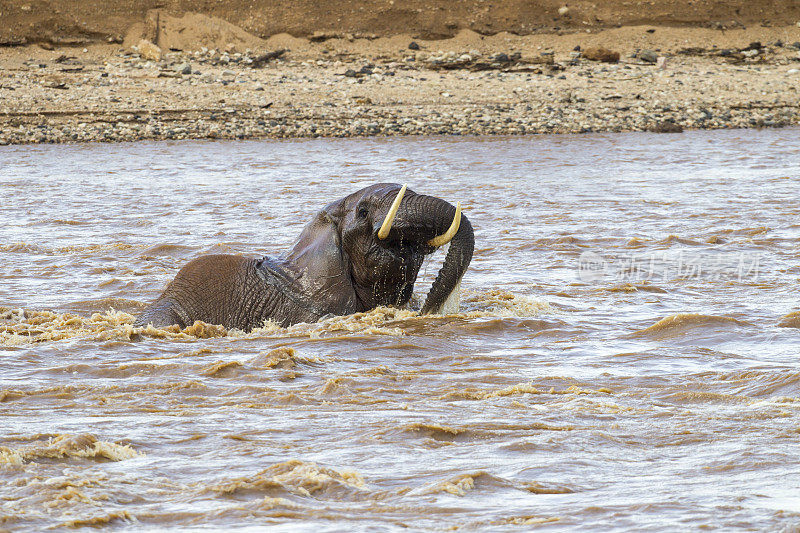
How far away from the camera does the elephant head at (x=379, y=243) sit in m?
6.41

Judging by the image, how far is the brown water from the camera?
144 inches

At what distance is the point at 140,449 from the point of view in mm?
4273

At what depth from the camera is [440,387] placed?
18.1 ft

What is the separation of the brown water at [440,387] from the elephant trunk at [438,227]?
0.37 m

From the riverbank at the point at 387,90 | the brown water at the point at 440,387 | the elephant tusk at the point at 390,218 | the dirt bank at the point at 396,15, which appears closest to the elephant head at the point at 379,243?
the elephant tusk at the point at 390,218

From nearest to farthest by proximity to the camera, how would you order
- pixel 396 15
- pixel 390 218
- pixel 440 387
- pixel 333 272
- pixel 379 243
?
pixel 440 387 < pixel 390 218 < pixel 379 243 < pixel 333 272 < pixel 396 15

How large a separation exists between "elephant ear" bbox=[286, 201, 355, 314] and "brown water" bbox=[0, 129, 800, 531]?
14cm

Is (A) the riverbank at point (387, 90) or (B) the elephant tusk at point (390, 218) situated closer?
(B) the elephant tusk at point (390, 218)

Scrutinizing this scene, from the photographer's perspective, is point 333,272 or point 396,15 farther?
point 396,15

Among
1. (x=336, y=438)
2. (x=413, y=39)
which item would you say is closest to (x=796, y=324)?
(x=336, y=438)

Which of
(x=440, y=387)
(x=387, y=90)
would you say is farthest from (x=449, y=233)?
(x=387, y=90)

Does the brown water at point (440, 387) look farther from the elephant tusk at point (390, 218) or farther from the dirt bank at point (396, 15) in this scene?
the dirt bank at point (396, 15)

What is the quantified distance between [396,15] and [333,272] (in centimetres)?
2301

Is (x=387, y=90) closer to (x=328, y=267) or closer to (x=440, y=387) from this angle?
(x=328, y=267)
